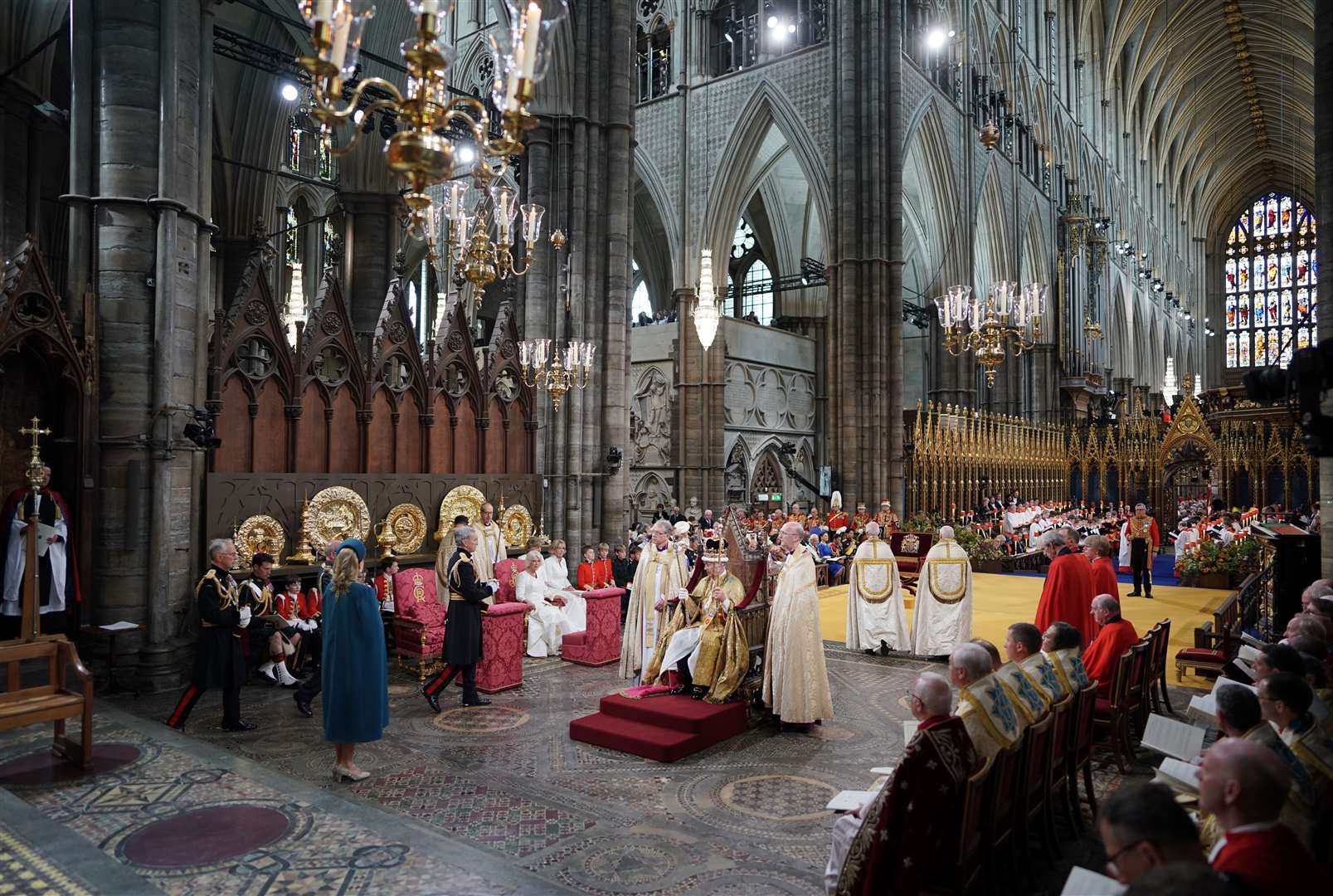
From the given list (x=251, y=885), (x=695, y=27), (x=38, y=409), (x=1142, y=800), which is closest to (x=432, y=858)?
(x=251, y=885)

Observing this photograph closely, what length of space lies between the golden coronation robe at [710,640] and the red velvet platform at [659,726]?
0.72ft

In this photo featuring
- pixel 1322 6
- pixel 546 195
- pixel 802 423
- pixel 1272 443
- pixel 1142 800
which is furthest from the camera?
pixel 802 423

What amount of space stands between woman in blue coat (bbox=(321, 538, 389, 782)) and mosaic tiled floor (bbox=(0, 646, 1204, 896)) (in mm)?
428

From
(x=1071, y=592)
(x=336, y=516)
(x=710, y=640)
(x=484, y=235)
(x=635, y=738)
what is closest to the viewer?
(x=635, y=738)

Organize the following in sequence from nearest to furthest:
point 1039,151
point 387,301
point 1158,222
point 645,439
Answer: point 387,301, point 645,439, point 1039,151, point 1158,222

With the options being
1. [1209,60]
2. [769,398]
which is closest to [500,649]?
[769,398]

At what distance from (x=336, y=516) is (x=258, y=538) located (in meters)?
1.05

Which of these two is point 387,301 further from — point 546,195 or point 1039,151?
point 1039,151

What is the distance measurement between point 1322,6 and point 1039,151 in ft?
90.8

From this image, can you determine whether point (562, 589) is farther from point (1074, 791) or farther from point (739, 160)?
point (739, 160)

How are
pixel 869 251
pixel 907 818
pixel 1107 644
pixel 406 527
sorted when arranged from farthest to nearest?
pixel 869 251 < pixel 406 527 < pixel 1107 644 < pixel 907 818

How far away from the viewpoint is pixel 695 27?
25062 millimetres

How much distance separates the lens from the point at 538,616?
1039cm

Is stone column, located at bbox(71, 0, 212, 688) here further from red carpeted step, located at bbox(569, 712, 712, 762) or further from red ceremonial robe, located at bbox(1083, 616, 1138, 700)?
red ceremonial robe, located at bbox(1083, 616, 1138, 700)
